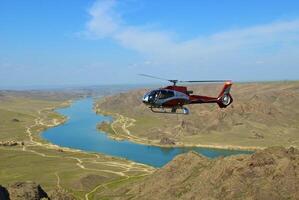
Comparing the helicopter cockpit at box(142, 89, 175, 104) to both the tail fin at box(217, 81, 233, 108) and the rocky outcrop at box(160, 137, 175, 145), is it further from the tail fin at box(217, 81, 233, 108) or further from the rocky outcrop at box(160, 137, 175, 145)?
the rocky outcrop at box(160, 137, 175, 145)

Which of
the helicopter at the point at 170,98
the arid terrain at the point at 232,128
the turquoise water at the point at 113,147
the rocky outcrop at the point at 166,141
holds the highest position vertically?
the helicopter at the point at 170,98

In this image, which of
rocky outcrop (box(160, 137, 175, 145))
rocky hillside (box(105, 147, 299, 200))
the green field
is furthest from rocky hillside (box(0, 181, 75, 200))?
rocky outcrop (box(160, 137, 175, 145))

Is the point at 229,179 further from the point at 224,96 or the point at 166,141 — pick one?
the point at 166,141

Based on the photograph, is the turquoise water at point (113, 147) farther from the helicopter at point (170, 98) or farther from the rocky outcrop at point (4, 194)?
the helicopter at point (170, 98)

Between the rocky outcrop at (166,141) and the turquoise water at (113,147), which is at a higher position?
the rocky outcrop at (166,141)

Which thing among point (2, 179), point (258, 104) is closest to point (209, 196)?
point (2, 179)

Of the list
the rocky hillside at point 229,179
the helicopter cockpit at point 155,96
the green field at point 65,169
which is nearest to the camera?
the helicopter cockpit at point 155,96

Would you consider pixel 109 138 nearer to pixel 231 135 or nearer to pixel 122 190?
pixel 231 135

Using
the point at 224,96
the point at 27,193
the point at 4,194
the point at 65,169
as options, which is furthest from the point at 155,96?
the point at 65,169

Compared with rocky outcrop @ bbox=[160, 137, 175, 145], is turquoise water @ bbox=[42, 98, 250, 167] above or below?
below

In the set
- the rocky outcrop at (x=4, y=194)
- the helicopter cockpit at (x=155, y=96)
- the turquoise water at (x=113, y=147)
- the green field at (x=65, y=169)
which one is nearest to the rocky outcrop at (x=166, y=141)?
the turquoise water at (x=113, y=147)
